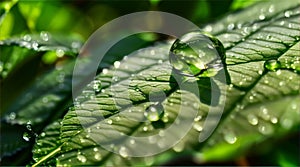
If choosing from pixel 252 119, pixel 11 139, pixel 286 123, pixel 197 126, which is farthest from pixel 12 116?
pixel 286 123

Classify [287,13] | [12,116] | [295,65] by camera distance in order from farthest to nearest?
[12,116] → [287,13] → [295,65]

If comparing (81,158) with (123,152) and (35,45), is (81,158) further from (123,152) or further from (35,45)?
(35,45)

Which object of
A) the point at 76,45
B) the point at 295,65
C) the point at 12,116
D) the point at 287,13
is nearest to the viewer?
the point at 295,65

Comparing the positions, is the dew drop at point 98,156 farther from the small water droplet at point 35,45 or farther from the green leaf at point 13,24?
the green leaf at point 13,24

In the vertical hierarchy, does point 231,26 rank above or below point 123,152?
above

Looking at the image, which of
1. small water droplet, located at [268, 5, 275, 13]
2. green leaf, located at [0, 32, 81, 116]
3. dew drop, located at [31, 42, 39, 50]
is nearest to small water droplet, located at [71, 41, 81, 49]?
green leaf, located at [0, 32, 81, 116]

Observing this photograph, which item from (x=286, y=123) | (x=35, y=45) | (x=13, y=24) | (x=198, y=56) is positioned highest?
(x=13, y=24)
